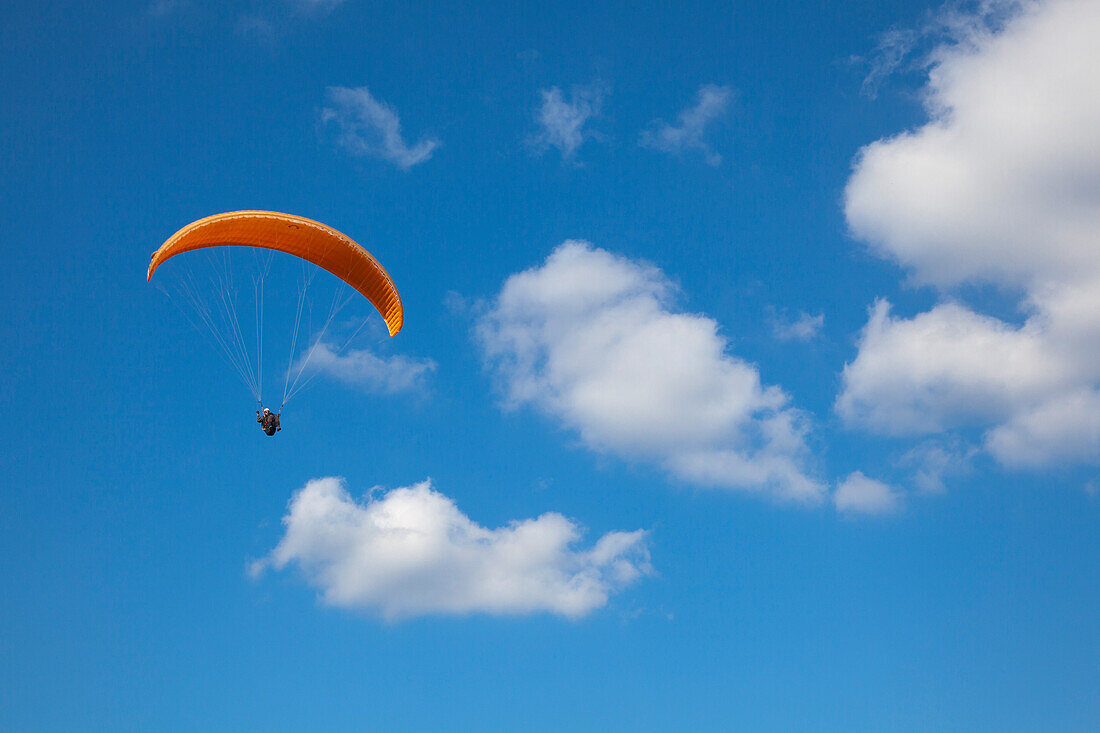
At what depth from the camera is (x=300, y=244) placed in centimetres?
4762

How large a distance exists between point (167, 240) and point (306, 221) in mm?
6236

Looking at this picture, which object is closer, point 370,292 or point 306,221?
point 306,221

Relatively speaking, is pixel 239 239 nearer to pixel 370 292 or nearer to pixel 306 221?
pixel 306 221

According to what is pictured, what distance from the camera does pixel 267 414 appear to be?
159 ft

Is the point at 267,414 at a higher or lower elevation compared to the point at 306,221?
lower

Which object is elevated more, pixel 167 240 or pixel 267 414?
pixel 167 240

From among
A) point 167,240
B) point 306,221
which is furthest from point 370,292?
point 167,240

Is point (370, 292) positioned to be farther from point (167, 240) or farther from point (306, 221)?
point (167, 240)

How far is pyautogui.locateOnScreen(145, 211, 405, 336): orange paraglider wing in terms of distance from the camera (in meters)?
44.1

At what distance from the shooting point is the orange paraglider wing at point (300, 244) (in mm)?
44094

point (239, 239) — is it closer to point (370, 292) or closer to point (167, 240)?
point (167, 240)

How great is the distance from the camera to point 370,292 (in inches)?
1961

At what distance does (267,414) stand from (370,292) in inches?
311

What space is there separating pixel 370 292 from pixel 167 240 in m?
10.2
